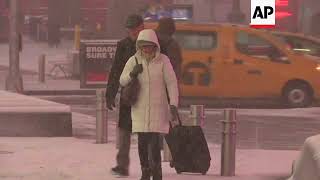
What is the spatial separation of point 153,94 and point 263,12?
36.3 feet

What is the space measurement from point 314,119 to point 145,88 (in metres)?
9.42

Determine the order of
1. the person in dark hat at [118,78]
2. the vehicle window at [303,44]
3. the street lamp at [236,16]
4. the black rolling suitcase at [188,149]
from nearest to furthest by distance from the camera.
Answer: the person in dark hat at [118,78], the black rolling suitcase at [188,149], the vehicle window at [303,44], the street lamp at [236,16]

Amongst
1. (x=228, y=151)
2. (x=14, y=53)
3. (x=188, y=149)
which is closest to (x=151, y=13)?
(x=14, y=53)

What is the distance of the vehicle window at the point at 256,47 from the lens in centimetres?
2019

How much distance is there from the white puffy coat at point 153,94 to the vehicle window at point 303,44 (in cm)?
1274

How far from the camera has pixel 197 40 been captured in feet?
66.3

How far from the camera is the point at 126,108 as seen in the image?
31.7 ft

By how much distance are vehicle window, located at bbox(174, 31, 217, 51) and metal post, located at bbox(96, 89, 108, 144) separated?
7073 millimetres

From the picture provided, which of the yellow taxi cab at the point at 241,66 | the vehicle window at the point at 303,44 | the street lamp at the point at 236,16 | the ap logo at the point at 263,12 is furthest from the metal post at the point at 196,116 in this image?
the street lamp at the point at 236,16

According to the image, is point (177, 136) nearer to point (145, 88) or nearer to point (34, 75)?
point (145, 88)

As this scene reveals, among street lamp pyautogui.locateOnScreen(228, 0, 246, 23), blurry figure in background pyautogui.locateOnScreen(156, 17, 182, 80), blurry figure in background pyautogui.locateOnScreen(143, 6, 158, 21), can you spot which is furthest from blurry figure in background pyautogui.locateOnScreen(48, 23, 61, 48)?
blurry figure in background pyautogui.locateOnScreen(156, 17, 182, 80)

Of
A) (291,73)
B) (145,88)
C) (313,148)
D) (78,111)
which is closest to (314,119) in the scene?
(291,73)

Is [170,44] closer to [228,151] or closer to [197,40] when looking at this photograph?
[228,151]

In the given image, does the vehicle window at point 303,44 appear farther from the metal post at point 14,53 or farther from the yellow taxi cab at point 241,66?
the metal post at point 14,53
